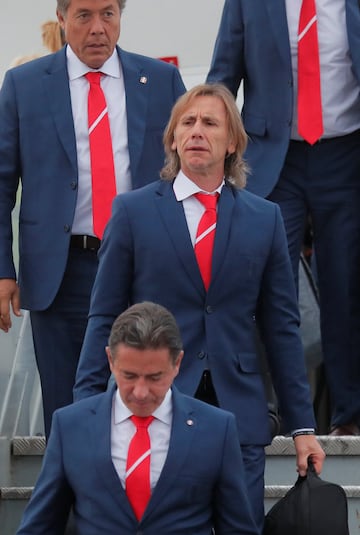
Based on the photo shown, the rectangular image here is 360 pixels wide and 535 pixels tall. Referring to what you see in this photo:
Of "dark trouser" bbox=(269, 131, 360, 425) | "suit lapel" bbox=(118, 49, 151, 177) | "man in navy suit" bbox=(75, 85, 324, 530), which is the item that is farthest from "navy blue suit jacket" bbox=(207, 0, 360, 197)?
"man in navy suit" bbox=(75, 85, 324, 530)

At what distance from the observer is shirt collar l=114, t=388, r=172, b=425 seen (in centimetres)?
495

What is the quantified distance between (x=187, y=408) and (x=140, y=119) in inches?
56.3

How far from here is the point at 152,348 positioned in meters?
4.78

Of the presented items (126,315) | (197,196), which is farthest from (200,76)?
(126,315)

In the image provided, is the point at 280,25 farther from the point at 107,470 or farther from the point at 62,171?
the point at 107,470

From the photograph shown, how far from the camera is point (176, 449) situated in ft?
16.1

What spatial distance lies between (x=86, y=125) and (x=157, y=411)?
4.72ft

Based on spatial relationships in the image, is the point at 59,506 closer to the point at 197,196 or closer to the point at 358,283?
the point at 197,196

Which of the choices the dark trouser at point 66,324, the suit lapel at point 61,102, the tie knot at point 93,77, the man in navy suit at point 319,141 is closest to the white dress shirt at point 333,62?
the man in navy suit at point 319,141

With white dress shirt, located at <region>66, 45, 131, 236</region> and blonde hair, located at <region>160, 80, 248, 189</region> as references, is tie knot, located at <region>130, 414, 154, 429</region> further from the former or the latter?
white dress shirt, located at <region>66, 45, 131, 236</region>

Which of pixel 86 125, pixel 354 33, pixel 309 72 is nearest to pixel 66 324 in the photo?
pixel 86 125

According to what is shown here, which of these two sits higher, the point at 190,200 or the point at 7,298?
the point at 190,200

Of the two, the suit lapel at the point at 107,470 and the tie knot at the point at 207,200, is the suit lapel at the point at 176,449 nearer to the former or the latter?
the suit lapel at the point at 107,470

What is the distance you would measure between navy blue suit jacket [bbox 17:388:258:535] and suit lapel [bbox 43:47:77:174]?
51.0 inches
